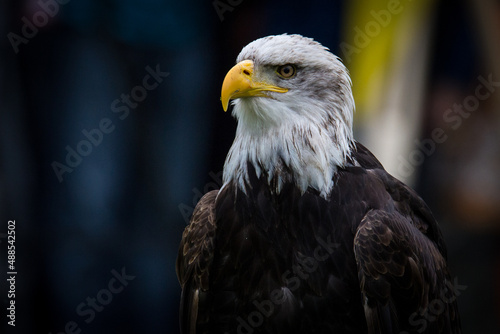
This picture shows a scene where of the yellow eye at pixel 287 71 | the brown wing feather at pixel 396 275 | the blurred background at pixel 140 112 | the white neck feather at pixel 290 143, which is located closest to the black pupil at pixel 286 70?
the yellow eye at pixel 287 71

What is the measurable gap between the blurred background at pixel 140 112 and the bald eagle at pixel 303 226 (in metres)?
1.59

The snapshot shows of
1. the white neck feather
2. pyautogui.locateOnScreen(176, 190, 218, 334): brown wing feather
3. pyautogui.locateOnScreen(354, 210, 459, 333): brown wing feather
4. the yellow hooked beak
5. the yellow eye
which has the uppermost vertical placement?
the yellow hooked beak

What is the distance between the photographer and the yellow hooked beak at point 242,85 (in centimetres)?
306

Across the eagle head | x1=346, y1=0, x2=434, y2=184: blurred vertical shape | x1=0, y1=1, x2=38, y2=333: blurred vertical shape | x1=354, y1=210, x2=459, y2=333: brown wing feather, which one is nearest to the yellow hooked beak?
the eagle head

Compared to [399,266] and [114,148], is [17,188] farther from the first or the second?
[399,266]

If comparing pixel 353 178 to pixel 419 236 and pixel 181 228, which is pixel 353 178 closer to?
pixel 419 236

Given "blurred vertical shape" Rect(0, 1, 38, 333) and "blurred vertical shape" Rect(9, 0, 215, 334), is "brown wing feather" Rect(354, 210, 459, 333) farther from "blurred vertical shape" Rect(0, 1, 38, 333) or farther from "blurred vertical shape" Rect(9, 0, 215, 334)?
"blurred vertical shape" Rect(0, 1, 38, 333)

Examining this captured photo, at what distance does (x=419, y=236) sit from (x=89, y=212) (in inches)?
93.9

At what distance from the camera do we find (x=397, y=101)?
499 cm

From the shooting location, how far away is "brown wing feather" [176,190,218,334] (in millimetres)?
3337

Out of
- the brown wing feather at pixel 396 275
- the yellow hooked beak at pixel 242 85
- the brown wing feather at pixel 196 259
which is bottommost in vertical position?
the brown wing feather at pixel 396 275

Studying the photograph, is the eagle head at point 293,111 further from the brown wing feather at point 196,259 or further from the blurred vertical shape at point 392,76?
the blurred vertical shape at point 392,76

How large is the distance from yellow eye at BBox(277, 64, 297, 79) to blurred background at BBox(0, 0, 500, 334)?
1.58 meters

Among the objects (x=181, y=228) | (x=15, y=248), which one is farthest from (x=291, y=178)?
(x=15, y=248)
